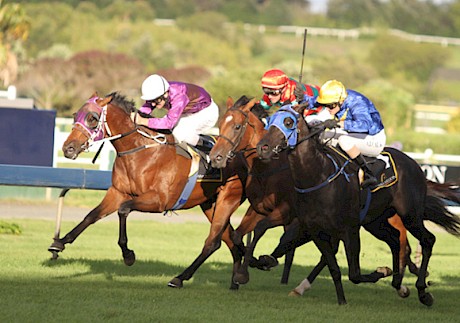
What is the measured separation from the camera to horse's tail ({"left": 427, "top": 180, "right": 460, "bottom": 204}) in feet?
31.6

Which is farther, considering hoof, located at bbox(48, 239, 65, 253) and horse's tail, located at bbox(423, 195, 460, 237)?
horse's tail, located at bbox(423, 195, 460, 237)

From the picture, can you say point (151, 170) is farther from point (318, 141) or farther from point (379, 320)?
point (379, 320)

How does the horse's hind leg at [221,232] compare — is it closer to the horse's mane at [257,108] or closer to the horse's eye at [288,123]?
the horse's mane at [257,108]

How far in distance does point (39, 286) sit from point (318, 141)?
8.01ft

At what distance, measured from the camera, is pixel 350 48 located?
131750mm

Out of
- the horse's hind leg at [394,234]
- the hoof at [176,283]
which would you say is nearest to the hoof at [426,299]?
the horse's hind leg at [394,234]

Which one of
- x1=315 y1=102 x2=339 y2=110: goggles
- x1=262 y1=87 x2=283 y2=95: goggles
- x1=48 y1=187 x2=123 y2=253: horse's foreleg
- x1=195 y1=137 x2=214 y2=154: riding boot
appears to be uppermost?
x1=262 y1=87 x2=283 y2=95: goggles

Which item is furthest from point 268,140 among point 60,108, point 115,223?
point 60,108

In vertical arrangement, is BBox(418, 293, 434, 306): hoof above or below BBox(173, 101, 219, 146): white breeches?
below

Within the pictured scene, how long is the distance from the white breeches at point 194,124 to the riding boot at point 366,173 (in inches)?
55.5

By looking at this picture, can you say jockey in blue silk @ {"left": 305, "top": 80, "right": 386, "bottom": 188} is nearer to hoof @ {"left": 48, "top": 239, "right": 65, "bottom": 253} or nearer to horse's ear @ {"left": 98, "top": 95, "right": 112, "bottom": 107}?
horse's ear @ {"left": 98, "top": 95, "right": 112, "bottom": 107}

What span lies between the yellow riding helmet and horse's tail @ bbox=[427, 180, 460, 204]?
2.01m

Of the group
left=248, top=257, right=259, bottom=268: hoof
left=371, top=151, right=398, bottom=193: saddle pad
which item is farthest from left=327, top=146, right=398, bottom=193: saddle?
left=248, top=257, right=259, bottom=268: hoof

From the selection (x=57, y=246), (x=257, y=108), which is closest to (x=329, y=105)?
(x=257, y=108)
